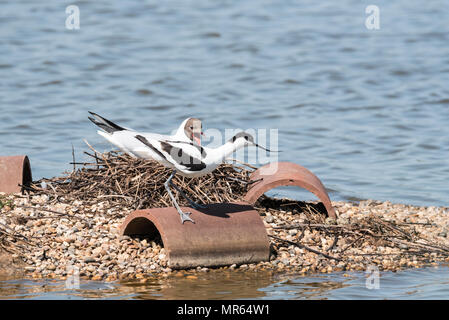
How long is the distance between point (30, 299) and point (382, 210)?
4.92 meters

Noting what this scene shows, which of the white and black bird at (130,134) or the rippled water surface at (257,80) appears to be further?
the rippled water surface at (257,80)

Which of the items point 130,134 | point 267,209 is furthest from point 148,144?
point 267,209

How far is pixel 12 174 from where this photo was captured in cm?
862

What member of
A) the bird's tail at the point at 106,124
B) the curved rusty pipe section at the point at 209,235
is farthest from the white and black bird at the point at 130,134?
the curved rusty pipe section at the point at 209,235

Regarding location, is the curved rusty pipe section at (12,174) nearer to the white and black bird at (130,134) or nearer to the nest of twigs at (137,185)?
the nest of twigs at (137,185)

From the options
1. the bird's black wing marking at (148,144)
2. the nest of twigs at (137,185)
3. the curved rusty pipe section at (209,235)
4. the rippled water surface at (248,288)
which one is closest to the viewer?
the rippled water surface at (248,288)

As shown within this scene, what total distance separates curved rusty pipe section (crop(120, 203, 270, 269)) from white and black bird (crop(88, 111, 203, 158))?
29.0 inches

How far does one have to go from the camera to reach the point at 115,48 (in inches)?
778

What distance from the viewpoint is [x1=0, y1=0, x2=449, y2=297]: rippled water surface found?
1251 cm

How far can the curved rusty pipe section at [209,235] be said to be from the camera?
279 inches

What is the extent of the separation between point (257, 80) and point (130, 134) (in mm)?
9944

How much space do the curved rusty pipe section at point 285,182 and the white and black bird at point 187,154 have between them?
0.94m

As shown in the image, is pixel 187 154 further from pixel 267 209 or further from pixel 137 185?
pixel 267 209

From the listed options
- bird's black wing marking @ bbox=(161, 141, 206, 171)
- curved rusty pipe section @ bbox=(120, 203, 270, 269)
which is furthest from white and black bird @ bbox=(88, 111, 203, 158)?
curved rusty pipe section @ bbox=(120, 203, 270, 269)
